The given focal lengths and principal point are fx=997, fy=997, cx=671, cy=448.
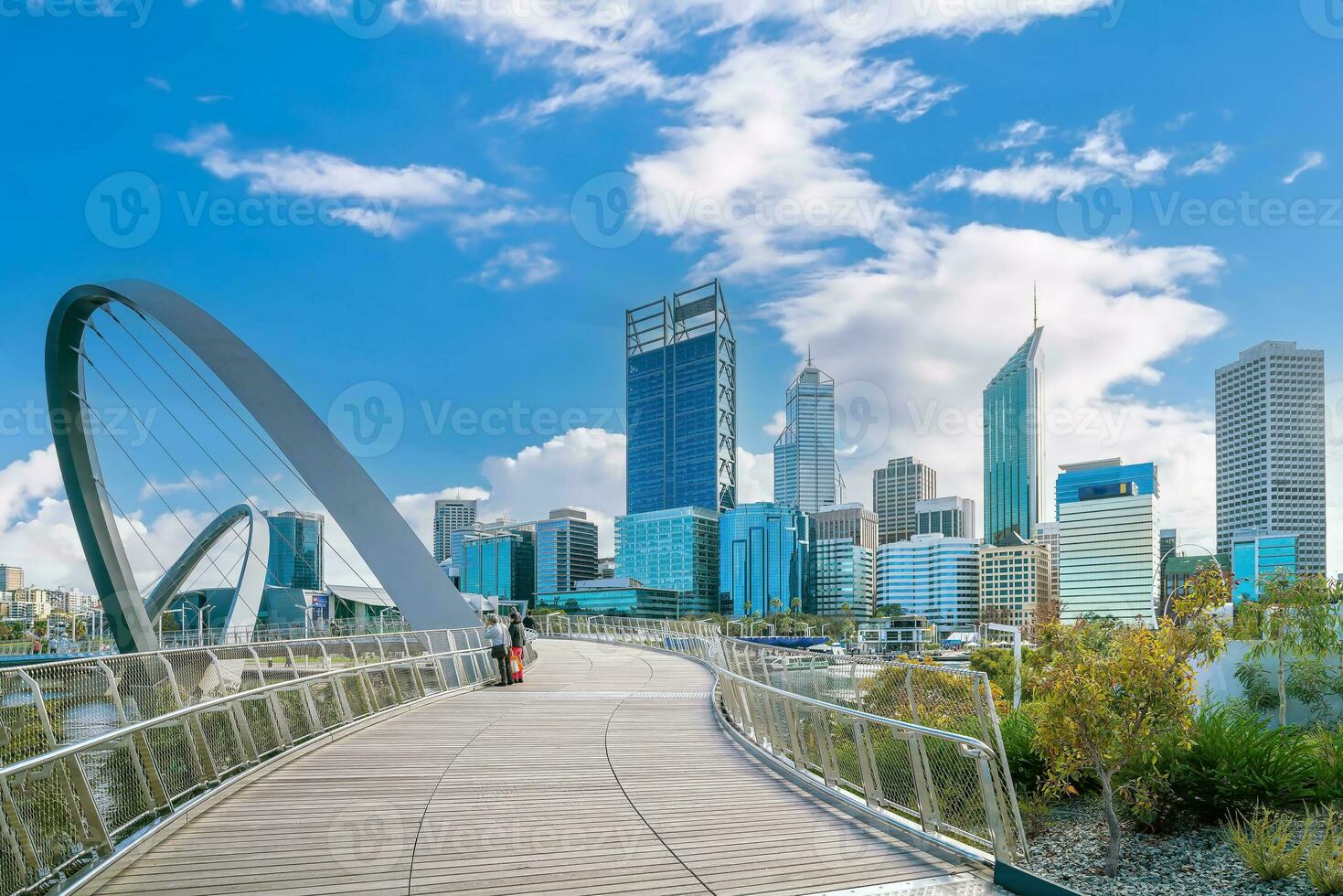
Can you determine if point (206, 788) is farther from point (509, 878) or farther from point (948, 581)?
point (948, 581)

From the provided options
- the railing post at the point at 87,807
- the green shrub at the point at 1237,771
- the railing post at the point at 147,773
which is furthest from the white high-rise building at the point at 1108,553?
the railing post at the point at 87,807

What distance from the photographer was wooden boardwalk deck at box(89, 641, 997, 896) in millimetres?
6773

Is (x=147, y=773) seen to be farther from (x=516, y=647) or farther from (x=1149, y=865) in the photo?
(x=516, y=647)

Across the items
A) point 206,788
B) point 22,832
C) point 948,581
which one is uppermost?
point 22,832

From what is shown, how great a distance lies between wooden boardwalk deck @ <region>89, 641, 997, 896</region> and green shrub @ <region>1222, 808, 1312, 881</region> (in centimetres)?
492

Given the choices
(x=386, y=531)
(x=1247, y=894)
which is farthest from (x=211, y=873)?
(x=386, y=531)

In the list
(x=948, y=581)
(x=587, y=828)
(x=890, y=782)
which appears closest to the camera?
(x=587, y=828)

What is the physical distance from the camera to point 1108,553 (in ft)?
586

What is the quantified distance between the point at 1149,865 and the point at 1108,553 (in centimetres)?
18272

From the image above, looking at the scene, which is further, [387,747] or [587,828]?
[387,747]

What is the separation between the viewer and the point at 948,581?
192125 millimetres

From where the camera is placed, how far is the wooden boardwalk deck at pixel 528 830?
22.2 ft

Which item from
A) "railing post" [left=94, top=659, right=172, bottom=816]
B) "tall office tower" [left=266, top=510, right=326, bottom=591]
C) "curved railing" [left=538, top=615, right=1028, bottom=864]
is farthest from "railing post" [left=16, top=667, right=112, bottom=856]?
"tall office tower" [left=266, top=510, right=326, bottom=591]

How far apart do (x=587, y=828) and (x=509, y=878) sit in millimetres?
1522
